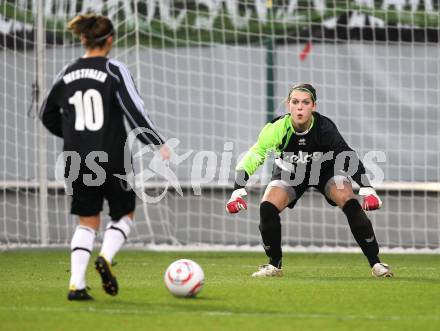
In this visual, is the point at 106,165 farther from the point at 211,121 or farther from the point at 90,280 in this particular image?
the point at 211,121

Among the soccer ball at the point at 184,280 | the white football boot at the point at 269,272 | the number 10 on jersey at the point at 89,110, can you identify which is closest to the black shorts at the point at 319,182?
the white football boot at the point at 269,272

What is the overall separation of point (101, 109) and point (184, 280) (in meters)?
1.14

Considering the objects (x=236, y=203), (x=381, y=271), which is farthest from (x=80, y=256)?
(x=381, y=271)

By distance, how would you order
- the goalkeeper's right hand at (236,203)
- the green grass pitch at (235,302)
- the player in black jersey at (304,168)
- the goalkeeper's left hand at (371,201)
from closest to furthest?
the green grass pitch at (235,302) → the goalkeeper's left hand at (371,201) → the goalkeeper's right hand at (236,203) → the player in black jersey at (304,168)

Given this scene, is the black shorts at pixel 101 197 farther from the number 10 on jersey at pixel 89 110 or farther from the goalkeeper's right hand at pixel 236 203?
the goalkeeper's right hand at pixel 236 203

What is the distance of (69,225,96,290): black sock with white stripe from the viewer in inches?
274

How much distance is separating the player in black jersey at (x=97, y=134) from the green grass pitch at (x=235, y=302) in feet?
1.24

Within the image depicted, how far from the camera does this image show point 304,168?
906 cm

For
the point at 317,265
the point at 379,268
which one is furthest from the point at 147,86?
the point at 379,268

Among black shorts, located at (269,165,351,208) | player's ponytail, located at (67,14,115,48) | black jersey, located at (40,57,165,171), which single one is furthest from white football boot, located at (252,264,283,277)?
player's ponytail, located at (67,14,115,48)

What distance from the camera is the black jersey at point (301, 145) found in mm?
8992

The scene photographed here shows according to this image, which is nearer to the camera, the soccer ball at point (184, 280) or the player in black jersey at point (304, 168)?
the soccer ball at point (184, 280)

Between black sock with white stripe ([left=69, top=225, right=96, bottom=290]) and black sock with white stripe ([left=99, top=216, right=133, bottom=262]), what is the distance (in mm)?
100

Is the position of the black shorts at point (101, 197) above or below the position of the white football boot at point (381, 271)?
above
